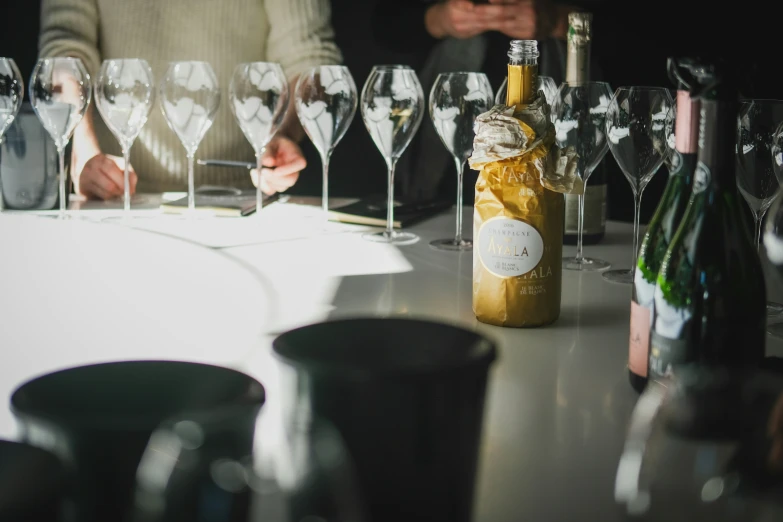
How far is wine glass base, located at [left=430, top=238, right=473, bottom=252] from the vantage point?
1295 mm

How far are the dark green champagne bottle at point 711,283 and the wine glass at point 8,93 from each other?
1.11 metres

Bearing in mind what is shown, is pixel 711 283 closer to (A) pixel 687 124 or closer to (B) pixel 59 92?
(A) pixel 687 124

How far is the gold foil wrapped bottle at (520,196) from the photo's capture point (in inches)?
32.3

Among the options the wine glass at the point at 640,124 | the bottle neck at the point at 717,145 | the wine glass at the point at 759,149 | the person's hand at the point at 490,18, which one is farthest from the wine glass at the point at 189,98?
the person's hand at the point at 490,18

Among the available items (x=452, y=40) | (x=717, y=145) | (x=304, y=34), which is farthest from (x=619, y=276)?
(x=452, y=40)

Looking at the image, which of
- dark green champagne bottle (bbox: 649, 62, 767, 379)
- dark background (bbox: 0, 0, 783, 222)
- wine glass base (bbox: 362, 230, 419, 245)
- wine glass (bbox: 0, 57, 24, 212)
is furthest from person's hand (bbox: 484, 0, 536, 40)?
dark green champagne bottle (bbox: 649, 62, 767, 379)

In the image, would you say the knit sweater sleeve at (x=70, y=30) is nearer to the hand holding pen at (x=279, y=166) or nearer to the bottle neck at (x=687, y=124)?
the hand holding pen at (x=279, y=166)

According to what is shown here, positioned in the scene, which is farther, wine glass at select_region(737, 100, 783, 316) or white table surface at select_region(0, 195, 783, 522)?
wine glass at select_region(737, 100, 783, 316)

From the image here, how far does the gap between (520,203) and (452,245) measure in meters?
0.50

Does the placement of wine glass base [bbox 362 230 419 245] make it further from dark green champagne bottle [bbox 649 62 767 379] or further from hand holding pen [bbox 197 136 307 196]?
dark green champagne bottle [bbox 649 62 767 379]

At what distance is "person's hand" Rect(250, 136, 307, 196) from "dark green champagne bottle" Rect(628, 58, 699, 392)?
105 cm

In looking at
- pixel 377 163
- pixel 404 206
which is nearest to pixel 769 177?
pixel 404 206

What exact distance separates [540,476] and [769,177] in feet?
2.00

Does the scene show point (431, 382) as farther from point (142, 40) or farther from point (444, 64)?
point (444, 64)
